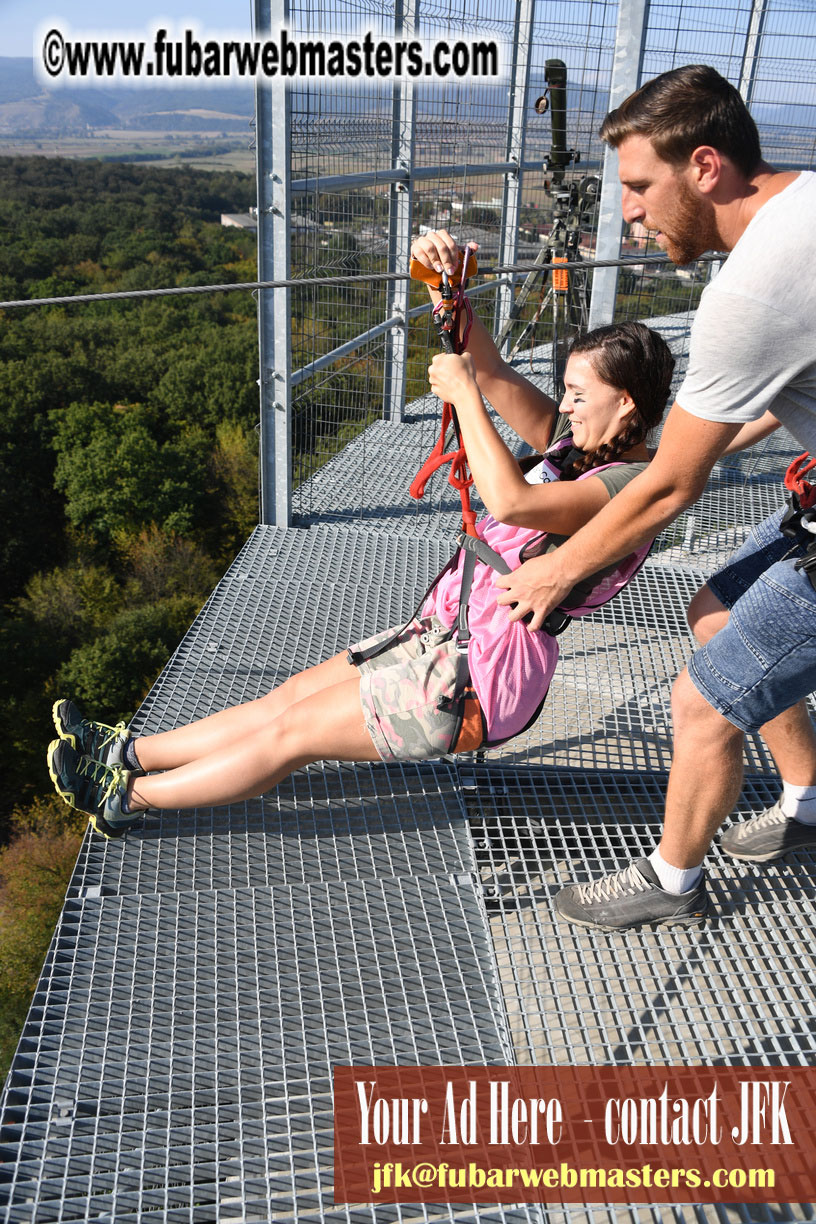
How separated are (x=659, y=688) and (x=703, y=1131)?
149 cm

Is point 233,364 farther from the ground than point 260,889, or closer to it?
closer to it

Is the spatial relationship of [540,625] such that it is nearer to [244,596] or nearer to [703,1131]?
[703,1131]

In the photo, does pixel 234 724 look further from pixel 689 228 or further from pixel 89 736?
pixel 689 228

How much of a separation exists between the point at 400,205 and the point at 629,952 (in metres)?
3.86

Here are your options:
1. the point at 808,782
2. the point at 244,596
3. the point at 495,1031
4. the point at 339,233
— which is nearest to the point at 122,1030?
the point at 495,1031

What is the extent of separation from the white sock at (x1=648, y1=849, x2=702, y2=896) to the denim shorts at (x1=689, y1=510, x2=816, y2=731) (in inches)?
13.4

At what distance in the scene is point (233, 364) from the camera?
3547 centimetres

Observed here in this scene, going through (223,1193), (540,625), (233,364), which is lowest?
(233,364)

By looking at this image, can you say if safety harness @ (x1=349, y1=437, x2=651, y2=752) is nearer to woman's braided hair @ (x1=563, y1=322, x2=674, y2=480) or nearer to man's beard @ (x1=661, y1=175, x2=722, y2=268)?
woman's braided hair @ (x1=563, y1=322, x2=674, y2=480)

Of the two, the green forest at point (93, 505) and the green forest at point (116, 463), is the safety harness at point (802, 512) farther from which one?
the green forest at point (93, 505)

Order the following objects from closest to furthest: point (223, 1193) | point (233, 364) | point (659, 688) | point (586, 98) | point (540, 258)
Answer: point (223, 1193)
point (659, 688)
point (586, 98)
point (540, 258)
point (233, 364)

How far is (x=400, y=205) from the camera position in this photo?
4.65m

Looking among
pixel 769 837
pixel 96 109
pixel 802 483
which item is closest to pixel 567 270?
pixel 802 483

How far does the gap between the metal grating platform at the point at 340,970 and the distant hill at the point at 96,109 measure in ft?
339
